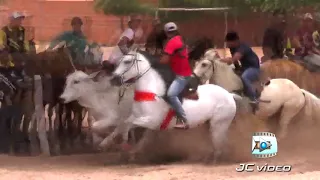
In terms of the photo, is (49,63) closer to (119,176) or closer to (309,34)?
(119,176)

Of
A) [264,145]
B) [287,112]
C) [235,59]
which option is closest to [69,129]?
[235,59]

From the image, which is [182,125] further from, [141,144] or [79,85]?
[79,85]

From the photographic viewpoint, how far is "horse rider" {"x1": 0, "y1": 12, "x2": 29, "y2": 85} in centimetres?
1092

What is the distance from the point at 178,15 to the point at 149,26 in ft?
2.35

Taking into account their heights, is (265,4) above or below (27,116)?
above

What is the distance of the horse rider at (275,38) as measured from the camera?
12546mm

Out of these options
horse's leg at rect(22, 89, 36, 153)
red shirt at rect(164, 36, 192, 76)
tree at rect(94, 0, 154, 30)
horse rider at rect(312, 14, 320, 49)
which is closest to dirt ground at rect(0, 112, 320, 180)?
horse's leg at rect(22, 89, 36, 153)

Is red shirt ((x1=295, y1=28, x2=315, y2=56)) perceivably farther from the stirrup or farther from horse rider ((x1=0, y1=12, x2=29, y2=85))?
horse rider ((x1=0, y1=12, x2=29, y2=85))

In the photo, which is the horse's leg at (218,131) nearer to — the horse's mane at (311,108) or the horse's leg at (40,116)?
the horse's mane at (311,108)

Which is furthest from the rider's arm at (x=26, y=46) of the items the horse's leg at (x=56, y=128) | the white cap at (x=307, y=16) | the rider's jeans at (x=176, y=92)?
the white cap at (x=307, y=16)

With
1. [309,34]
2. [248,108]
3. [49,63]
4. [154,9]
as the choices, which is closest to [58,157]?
[49,63]

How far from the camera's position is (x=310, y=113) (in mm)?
11797

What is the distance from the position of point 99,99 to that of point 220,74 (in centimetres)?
201

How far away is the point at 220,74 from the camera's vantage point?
1123cm
